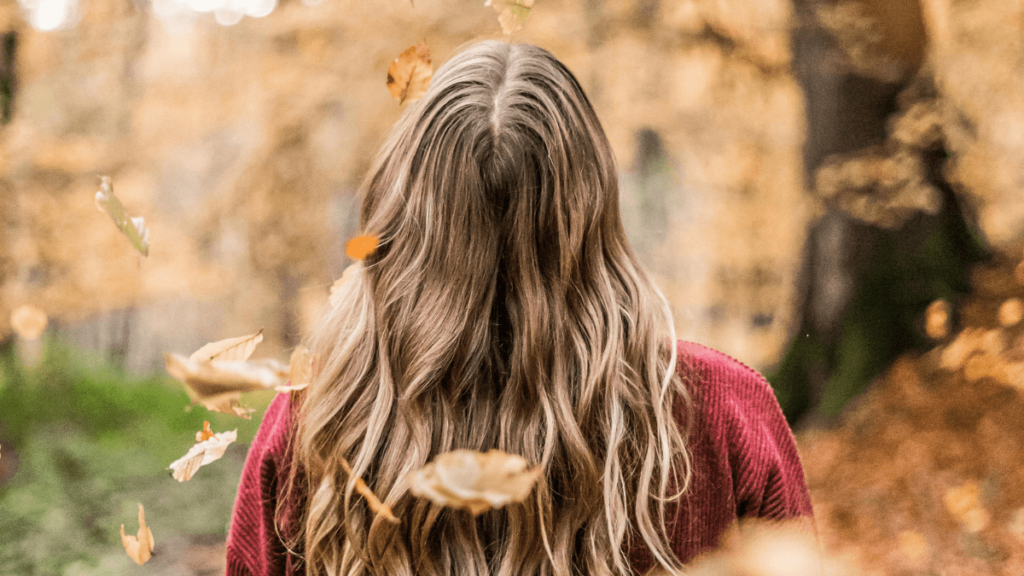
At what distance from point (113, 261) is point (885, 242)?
7.83 meters

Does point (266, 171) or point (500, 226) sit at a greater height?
point (500, 226)

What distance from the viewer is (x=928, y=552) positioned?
4191 millimetres

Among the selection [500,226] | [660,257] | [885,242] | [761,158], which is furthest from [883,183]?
[500,226]

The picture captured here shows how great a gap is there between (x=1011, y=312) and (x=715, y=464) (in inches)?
218

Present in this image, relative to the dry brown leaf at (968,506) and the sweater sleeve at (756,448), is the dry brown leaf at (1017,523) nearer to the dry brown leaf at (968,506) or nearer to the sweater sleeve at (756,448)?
the dry brown leaf at (968,506)

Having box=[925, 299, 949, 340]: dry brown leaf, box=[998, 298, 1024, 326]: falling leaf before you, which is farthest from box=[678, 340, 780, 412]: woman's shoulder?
box=[998, 298, 1024, 326]: falling leaf

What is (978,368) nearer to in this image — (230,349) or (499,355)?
(499,355)

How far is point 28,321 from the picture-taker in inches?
277

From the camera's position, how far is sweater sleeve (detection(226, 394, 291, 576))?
1.29 meters

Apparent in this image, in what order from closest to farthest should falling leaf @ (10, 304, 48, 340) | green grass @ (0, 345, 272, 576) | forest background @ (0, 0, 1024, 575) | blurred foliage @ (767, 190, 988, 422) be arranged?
green grass @ (0, 345, 272, 576) → forest background @ (0, 0, 1024, 575) → blurred foliage @ (767, 190, 988, 422) → falling leaf @ (10, 304, 48, 340)

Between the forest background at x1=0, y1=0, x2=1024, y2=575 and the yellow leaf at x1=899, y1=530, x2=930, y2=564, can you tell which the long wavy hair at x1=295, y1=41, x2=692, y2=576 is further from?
the yellow leaf at x1=899, y1=530, x2=930, y2=564

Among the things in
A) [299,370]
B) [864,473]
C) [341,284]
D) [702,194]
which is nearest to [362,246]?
[341,284]

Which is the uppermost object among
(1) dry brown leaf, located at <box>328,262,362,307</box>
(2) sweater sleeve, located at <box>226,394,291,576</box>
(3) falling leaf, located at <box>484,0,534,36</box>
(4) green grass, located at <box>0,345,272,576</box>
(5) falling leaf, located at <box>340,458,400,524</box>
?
(3) falling leaf, located at <box>484,0,534,36</box>

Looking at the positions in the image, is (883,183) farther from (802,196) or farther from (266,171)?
(266,171)
